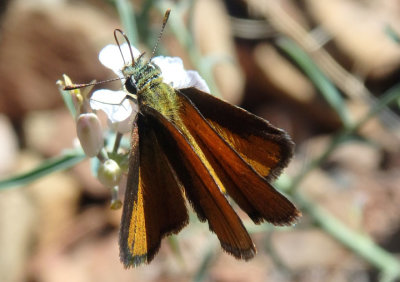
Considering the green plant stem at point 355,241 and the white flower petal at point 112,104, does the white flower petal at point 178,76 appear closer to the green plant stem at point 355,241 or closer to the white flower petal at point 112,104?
the white flower petal at point 112,104

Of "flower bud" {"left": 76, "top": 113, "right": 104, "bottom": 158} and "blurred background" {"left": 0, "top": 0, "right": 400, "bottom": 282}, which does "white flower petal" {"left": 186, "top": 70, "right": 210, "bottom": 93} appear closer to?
"flower bud" {"left": 76, "top": 113, "right": 104, "bottom": 158}

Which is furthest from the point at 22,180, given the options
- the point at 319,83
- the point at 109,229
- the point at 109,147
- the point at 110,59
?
the point at 109,229

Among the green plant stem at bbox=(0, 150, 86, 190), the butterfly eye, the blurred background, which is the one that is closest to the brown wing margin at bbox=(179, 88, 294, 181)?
the butterfly eye

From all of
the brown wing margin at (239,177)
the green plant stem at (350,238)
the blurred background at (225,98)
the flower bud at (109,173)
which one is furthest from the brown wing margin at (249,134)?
the blurred background at (225,98)

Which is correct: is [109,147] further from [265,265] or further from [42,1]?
[42,1]

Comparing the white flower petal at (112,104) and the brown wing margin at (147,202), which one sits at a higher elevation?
the white flower petal at (112,104)

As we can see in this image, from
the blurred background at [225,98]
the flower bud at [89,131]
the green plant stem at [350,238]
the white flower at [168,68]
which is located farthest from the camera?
the blurred background at [225,98]
